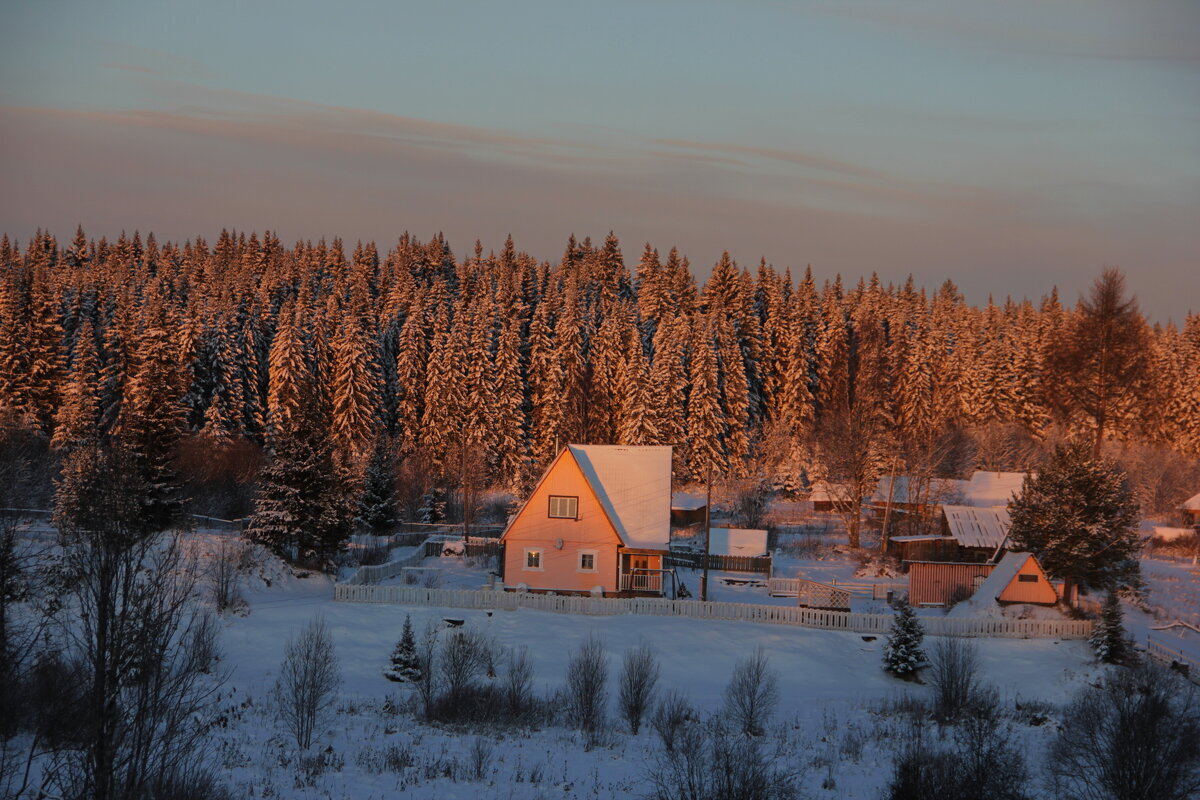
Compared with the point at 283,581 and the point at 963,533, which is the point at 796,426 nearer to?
the point at 963,533

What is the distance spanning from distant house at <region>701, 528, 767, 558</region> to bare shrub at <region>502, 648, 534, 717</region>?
24.8m

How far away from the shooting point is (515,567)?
42906mm

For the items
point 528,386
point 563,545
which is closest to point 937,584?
point 563,545

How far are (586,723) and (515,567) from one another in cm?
1823

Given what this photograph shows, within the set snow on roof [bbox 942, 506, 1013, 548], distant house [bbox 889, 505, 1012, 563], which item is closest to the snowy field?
snow on roof [bbox 942, 506, 1013, 548]

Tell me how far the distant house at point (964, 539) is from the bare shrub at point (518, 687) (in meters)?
30.9

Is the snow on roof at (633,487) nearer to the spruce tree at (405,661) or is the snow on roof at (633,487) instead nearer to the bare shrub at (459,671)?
the bare shrub at (459,671)

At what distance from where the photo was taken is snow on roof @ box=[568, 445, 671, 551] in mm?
43281

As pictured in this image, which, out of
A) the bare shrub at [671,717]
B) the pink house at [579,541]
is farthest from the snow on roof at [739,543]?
the bare shrub at [671,717]

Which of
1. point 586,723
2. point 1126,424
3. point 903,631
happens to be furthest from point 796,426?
point 586,723

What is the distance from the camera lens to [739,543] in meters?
53.2

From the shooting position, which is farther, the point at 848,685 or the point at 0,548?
the point at 848,685

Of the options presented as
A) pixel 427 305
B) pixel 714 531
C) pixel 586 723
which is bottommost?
pixel 586 723

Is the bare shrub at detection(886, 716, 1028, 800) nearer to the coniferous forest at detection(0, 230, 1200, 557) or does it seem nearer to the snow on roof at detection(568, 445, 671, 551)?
the snow on roof at detection(568, 445, 671, 551)
